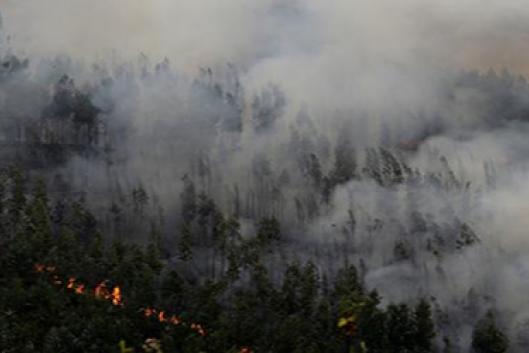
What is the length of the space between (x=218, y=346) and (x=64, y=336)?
4286 centimetres

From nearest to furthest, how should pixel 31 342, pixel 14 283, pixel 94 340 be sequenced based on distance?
pixel 31 342, pixel 94 340, pixel 14 283

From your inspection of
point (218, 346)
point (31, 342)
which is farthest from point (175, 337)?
point (31, 342)

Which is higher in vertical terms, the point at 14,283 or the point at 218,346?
the point at 14,283

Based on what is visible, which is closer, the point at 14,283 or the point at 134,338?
the point at 134,338

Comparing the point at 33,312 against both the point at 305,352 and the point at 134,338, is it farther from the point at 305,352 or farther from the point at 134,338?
the point at 305,352

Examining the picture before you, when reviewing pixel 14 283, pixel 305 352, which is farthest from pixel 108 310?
pixel 305 352

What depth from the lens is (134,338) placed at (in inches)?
7382

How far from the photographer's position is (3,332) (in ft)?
538

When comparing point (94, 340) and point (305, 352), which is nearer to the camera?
point (94, 340)

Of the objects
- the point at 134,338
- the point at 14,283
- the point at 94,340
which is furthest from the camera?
the point at 14,283

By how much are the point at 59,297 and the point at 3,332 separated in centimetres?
3384

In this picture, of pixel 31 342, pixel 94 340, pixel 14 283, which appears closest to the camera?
pixel 31 342

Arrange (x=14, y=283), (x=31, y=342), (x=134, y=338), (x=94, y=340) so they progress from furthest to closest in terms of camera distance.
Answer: (x=14, y=283) < (x=134, y=338) < (x=94, y=340) < (x=31, y=342)

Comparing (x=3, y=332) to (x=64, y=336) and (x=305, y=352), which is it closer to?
(x=64, y=336)
